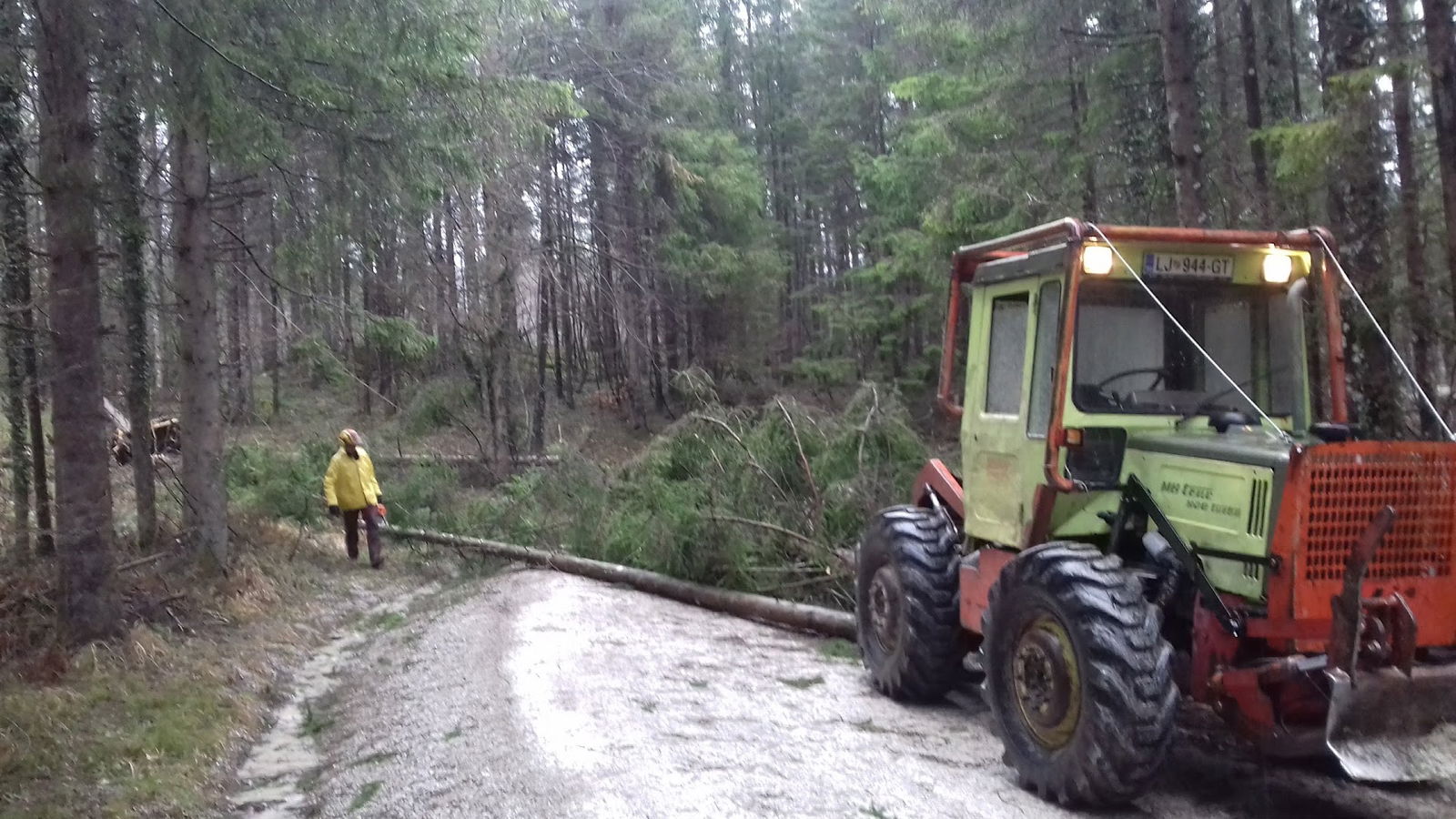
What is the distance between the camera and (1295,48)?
1720 centimetres

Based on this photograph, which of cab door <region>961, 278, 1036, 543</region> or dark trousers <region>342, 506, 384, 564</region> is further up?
cab door <region>961, 278, 1036, 543</region>

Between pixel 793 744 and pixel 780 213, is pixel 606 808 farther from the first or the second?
pixel 780 213

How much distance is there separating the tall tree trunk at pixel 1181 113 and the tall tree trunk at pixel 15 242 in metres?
10.2

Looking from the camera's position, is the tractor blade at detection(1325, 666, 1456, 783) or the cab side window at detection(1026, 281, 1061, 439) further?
the cab side window at detection(1026, 281, 1061, 439)

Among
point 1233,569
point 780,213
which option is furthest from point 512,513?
point 780,213

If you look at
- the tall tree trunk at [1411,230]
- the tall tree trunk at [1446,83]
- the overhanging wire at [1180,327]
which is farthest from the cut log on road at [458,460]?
the overhanging wire at [1180,327]

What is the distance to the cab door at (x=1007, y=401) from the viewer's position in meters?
6.09

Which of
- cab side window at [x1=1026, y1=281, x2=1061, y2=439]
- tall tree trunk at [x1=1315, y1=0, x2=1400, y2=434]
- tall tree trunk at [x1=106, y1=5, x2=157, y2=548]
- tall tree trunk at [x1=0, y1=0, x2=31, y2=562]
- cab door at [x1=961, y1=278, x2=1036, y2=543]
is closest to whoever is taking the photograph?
cab side window at [x1=1026, y1=281, x2=1061, y2=439]

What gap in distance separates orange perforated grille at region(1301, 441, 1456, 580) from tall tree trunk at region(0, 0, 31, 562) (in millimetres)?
8320

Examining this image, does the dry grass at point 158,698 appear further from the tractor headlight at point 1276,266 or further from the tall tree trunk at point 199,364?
the tractor headlight at point 1276,266

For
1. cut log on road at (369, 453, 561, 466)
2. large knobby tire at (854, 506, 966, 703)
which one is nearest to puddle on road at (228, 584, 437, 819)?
large knobby tire at (854, 506, 966, 703)

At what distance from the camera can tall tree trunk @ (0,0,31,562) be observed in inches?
350

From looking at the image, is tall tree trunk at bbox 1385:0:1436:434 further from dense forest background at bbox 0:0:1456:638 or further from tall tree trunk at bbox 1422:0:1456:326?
tall tree trunk at bbox 1422:0:1456:326

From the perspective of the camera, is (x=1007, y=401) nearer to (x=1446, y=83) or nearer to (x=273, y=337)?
(x=1446, y=83)
